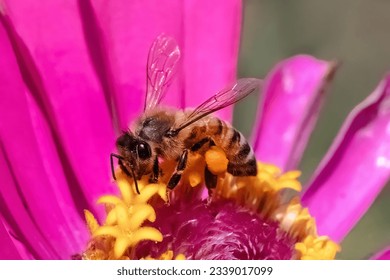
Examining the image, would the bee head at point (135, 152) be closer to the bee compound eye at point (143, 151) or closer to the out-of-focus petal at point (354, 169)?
the bee compound eye at point (143, 151)

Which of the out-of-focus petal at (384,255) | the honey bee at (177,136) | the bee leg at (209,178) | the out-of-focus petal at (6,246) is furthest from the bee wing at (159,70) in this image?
the out-of-focus petal at (384,255)

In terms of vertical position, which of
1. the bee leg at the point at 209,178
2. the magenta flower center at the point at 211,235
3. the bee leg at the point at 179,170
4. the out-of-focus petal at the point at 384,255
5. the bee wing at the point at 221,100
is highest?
the bee wing at the point at 221,100

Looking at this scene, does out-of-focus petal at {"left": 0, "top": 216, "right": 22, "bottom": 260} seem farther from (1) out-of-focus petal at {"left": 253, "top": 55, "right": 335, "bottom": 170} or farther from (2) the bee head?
(1) out-of-focus petal at {"left": 253, "top": 55, "right": 335, "bottom": 170}

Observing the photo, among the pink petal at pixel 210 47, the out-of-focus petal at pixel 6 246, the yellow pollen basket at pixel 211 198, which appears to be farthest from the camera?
the pink petal at pixel 210 47

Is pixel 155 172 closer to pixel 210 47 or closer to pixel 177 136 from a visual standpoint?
pixel 177 136

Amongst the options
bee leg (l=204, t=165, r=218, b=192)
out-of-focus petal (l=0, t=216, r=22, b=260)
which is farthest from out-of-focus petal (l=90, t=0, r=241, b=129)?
out-of-focus petal (l=0, t=216, r=22, b=260)

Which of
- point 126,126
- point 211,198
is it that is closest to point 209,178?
point 211,198

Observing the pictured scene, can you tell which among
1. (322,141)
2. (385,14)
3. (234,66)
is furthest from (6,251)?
(385,14)
